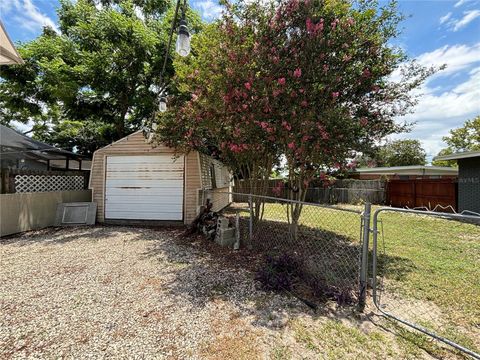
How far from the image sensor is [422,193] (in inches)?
489

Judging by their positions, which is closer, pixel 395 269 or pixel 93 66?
pixel 395 269

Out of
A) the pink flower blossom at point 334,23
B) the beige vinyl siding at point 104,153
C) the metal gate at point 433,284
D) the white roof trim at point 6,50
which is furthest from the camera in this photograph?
the beige vinyl siding at point 104,153

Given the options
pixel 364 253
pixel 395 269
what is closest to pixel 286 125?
pixel 364 253

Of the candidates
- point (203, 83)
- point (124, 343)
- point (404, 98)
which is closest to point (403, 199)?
point (404, 98)

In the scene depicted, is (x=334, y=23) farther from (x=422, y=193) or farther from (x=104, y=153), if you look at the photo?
(x=422, y=193)

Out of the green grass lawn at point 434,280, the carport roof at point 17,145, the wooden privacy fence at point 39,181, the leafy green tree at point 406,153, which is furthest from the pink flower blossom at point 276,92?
the leafy green tree at point 406,153

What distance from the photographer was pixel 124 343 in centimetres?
214

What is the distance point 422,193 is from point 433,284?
11.1 meters

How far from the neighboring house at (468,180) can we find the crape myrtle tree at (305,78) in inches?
267

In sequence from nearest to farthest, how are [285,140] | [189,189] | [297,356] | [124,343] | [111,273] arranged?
[297,356], [124,343], [111,273], [285,140], [189,189]

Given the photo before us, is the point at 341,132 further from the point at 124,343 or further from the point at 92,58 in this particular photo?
the point at 92,58

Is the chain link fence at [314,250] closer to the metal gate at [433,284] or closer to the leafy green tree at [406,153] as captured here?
the metal gate at [433,284]

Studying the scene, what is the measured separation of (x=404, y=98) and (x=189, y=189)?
237 inches

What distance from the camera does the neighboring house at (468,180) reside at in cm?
960
